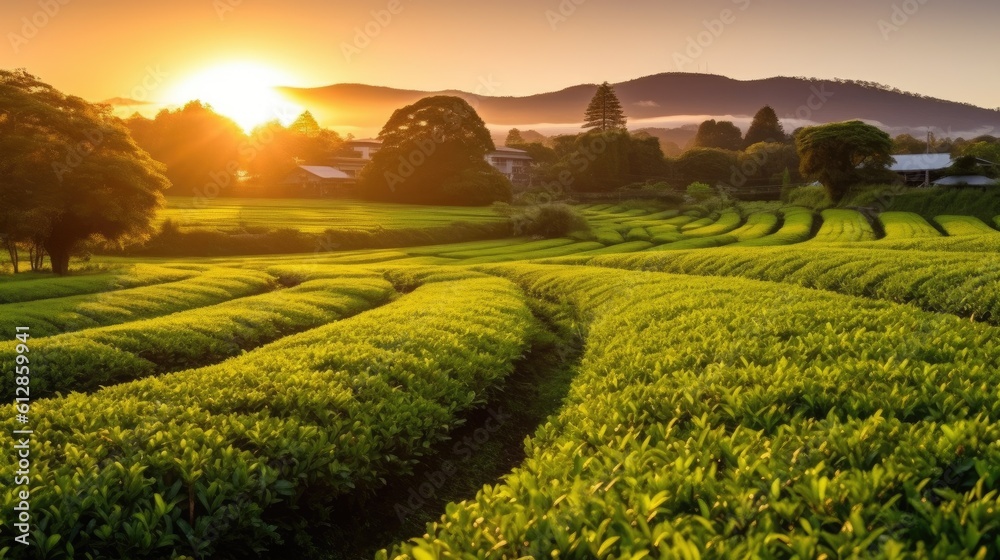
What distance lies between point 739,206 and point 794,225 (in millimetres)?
25624

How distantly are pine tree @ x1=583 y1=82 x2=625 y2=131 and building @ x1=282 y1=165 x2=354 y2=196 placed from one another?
217 feet

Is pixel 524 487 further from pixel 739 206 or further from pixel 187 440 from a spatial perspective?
pixel 739 206

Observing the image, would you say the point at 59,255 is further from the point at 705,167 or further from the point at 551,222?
the point at 705,167

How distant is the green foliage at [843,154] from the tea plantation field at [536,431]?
180 feet

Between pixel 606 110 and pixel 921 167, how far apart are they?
237 ft

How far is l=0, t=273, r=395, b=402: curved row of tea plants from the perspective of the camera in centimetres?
1398

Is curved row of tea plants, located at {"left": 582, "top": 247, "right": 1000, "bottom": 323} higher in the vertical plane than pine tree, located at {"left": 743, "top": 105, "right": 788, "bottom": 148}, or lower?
A: lower

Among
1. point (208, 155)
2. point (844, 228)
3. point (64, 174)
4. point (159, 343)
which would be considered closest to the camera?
point (159, 343)

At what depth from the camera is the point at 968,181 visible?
221 ft

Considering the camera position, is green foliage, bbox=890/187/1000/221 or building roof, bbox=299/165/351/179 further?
building roof, bbox=299/165/351/179

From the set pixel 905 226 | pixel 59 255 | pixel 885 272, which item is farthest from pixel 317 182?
pixel 885 272

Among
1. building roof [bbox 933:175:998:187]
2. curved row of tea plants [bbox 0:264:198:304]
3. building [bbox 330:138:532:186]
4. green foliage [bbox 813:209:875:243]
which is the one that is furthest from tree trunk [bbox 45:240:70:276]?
building [bbox 330:138:532:186]

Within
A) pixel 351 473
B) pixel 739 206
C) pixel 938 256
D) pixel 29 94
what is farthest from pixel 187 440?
pixel 739 206

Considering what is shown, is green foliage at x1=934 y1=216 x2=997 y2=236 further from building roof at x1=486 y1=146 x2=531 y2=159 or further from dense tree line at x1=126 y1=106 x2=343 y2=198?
building roof at x1=486 y1=146 x2=531 y2=159
